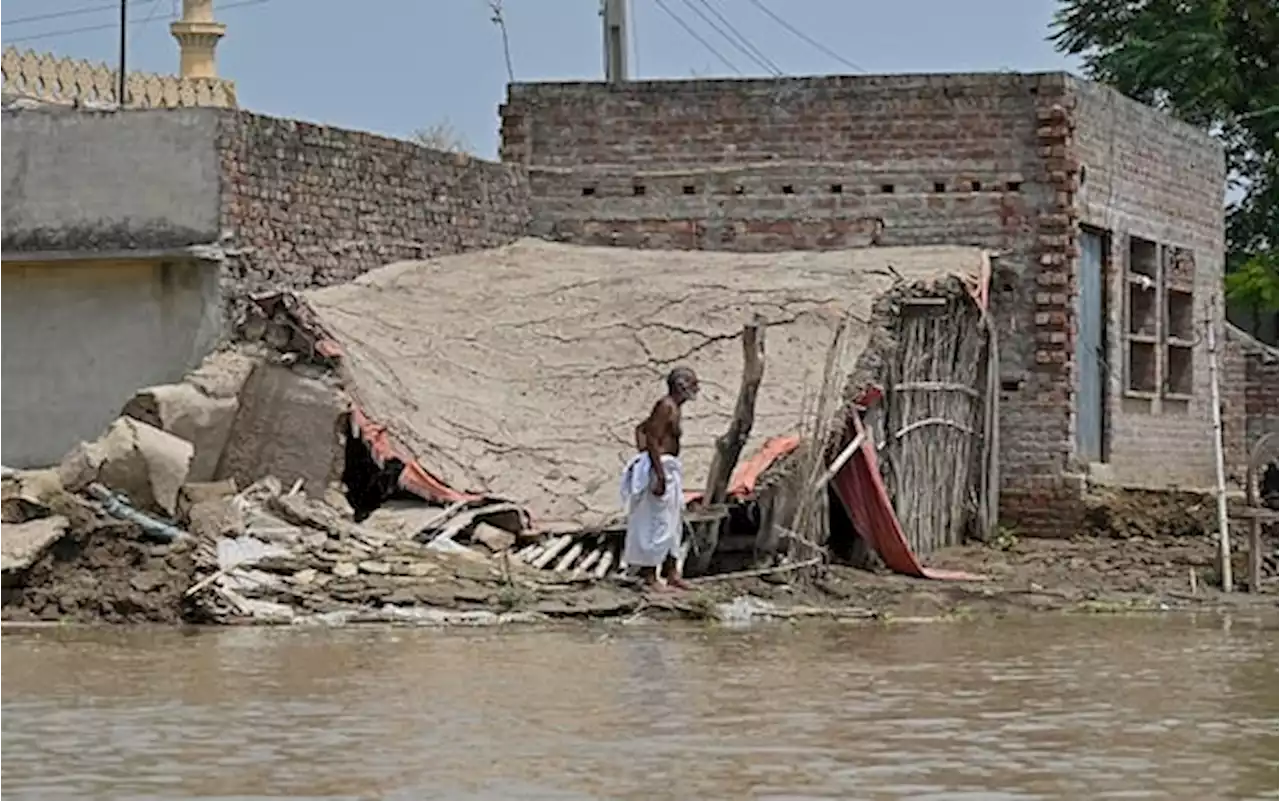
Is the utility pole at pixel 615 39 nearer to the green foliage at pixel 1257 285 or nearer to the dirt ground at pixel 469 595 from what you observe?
the dirt ground at pixel 469 595

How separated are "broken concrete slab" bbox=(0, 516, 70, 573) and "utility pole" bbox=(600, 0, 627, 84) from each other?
10.3 metres

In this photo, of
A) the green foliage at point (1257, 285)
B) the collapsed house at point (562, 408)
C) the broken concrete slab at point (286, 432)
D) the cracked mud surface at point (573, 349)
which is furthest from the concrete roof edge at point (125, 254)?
the green foliage at point (1257, 285)

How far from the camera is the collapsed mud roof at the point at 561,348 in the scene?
682 inches

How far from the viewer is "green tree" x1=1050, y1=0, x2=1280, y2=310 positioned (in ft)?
110

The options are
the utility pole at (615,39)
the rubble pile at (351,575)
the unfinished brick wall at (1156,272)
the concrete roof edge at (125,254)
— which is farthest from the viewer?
the utility pole at (615,39)

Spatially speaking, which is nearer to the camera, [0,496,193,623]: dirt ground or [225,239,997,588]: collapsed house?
[0,496,193,623]: dirt ground

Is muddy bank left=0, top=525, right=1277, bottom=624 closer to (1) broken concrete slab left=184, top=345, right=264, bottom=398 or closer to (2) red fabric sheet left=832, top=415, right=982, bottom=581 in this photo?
(2) red fabric sheet left=832, top=415, right=982, bottom=581

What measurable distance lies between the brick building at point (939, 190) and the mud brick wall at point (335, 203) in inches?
40.5

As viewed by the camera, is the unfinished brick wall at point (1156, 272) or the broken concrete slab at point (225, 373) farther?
the unfinished brick wall at point (1156, 272)

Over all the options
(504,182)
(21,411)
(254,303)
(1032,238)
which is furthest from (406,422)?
(1032,238)

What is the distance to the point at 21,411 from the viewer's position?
18.6 m

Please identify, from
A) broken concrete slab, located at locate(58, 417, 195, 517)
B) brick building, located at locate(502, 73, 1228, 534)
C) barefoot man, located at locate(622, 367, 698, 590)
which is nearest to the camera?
barefoot man, located at locate(622, 367, 698, 590)

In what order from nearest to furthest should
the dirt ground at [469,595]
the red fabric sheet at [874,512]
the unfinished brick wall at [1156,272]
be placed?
the dirt ground at [469,595], the red fabric sheet at [874,512], the unfinished brick wall at [1156,272]

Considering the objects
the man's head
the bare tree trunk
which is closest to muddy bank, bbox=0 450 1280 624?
the bare tree trunk
